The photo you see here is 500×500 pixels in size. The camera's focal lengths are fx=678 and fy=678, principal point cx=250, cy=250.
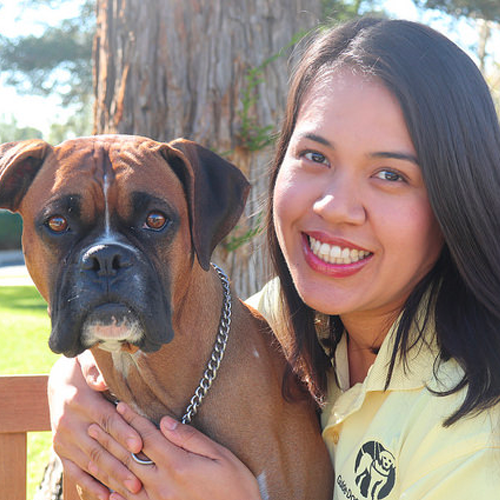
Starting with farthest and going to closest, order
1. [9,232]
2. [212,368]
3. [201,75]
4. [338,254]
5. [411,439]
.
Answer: [9,232] → [201,75] → [212,368] → [338,254] → [411,439]

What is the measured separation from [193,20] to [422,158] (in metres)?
2.19

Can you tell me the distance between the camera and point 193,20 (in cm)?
396

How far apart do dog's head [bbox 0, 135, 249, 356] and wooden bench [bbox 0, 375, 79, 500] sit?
2.26ft

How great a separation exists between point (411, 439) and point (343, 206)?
78 cm

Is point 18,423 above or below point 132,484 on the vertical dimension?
below

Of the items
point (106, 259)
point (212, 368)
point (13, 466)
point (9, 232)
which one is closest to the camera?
point (106, 259)

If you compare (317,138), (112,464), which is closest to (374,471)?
(112,464)

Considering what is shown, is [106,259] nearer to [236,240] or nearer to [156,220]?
[156,220]

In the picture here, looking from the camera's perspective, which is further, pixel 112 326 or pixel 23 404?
pixel 23 404

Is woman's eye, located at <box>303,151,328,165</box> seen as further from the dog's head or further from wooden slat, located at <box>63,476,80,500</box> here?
wooden slat, located at <box>63,476,80,500</box>

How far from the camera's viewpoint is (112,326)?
7.69 ft

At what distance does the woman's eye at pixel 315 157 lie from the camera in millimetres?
2475

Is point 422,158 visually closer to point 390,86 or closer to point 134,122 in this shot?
point 390,86

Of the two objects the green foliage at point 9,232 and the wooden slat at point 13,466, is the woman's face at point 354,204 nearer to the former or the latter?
the wooden slat at point 13,466
